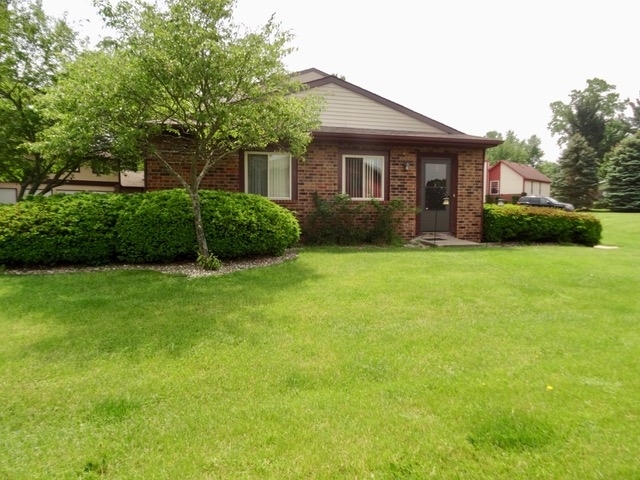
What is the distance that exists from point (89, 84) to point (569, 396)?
657 cm

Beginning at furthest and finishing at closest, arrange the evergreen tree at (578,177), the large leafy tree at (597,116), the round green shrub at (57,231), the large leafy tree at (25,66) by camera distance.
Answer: the large leafy tree at (597,116) < the evergreen tree at (578,177) < the large leafy tree at (25,66) < the round green shrub at (57,231)

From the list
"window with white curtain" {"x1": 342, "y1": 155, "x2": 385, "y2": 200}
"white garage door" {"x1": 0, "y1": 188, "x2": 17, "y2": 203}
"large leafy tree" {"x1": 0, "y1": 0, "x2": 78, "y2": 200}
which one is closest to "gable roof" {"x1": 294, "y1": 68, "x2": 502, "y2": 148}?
"window with white curtain" {"x1": 342, "y1": 155, "x2": 385, "y2": 200}

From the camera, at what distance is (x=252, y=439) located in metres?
2.24

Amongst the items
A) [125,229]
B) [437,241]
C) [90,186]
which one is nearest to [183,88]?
[125,229]

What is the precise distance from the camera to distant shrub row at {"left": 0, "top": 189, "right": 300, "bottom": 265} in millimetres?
6547

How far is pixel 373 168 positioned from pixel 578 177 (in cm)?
3304

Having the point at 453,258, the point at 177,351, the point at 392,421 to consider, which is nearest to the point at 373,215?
the point at 453,258

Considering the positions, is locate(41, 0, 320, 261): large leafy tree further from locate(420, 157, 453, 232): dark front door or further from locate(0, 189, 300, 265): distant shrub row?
locate(420, 157, 453, 232): dark front door

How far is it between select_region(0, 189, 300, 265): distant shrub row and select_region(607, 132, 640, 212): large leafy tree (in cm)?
3230

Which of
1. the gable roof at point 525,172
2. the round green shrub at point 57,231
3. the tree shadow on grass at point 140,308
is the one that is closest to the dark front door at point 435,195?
the tree shadow on grass at point 140,308

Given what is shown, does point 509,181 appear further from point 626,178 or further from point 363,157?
point 363,157

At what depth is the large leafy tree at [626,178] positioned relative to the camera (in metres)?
29.5

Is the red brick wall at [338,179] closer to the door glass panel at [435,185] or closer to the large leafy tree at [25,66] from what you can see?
the door glass panel at [435,185]

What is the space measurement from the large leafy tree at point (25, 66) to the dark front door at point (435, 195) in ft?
30.4
